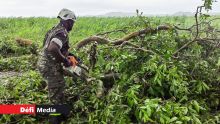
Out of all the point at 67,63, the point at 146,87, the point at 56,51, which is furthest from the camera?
the point at 146,87

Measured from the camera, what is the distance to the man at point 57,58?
241 inches

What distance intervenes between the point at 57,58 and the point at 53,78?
0.39m

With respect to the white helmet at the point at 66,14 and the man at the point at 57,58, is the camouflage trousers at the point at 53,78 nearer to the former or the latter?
the man at the point at 57,58

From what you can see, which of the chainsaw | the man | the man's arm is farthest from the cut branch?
the man's arm

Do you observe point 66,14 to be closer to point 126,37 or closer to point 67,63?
point 67,63

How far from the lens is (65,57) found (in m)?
6.20

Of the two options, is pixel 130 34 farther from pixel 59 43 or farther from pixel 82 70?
pixel 59 43

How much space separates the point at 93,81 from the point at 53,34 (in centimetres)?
93

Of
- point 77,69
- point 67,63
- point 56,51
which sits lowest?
point 77,69

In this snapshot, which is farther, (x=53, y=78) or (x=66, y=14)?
(x=53, y=78)

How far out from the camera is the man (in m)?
6.13

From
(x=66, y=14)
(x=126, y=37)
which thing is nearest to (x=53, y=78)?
(x=66, y=14)

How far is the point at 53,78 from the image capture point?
6391 mm

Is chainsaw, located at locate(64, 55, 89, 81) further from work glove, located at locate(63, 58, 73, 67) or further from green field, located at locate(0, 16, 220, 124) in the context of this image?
green field, located at locate(0, 16, 220, 124)
